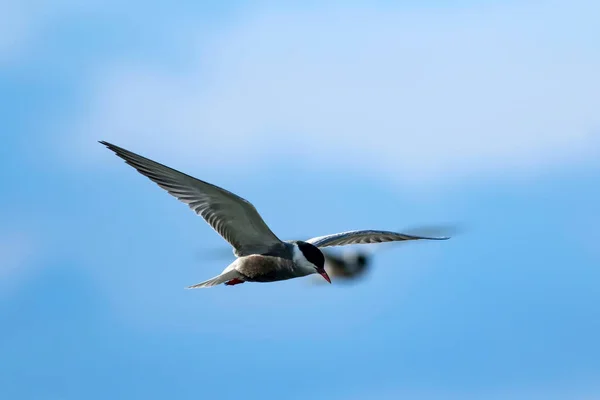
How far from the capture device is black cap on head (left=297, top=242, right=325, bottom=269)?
15000 mm

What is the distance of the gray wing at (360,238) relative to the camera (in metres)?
16.4

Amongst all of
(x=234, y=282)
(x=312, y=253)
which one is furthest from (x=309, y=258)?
(x=234, y=282)

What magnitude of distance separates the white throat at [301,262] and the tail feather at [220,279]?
0.91m

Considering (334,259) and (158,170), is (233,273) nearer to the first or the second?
(158,170)

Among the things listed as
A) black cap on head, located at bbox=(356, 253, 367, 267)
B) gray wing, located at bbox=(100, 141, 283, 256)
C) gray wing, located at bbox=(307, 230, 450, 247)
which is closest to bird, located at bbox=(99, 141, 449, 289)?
gray wing, located at bbox=(100, 141, 283, 256)

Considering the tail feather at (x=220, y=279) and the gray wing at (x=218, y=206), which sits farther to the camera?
the tail feather at (x=220, y=279)

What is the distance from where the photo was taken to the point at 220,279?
15648 millimetres

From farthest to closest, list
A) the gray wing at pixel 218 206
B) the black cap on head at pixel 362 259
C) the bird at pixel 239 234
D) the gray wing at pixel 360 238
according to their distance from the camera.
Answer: the black cap on head at pixel 362 259 → the gray wing at pixel 360 238 → the bird at pixel 239 234 → the gray wing at pixel 218 206

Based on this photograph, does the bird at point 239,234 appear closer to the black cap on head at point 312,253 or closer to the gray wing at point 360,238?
the black cap on head at point 312,253

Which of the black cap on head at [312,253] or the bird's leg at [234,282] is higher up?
the black cap on head at [312,253]

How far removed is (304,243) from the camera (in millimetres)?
15094

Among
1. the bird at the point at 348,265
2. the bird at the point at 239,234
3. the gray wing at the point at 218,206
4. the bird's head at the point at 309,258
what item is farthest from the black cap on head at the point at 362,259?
the gray wing at the point at 218,206

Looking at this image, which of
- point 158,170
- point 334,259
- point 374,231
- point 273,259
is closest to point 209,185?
point 158,170

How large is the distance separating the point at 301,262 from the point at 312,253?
263 mm
